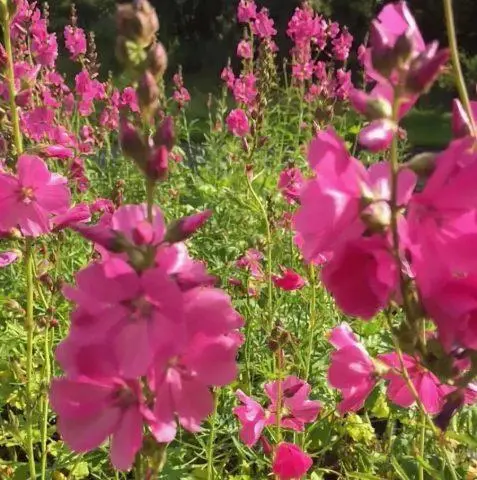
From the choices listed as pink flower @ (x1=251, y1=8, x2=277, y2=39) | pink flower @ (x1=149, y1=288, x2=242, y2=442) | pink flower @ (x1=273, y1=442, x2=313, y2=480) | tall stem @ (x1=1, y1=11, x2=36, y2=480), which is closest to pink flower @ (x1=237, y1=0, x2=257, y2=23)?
pink flower @ (x1=251, y1=8, x2=277, y2=39)

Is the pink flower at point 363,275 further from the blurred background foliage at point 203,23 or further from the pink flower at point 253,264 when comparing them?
the blurred background foliage at point 203,23

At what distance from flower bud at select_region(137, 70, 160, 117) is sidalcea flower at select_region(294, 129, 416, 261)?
245 millimetres

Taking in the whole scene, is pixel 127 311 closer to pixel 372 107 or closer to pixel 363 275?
pixel 363 275

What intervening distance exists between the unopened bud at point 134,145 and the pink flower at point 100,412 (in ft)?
0.94

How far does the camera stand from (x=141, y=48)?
1198mm

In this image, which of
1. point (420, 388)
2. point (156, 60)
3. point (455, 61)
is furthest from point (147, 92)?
point (420, 388)

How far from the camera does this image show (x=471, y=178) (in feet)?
3.45

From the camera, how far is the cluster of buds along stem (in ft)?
3.87

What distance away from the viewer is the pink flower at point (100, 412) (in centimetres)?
112

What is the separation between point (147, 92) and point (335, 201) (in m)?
0.31

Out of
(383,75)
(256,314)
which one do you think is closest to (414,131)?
(256,314)

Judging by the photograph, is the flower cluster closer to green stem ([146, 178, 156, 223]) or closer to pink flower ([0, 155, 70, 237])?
pink flower ([0, 155, 70, 237])

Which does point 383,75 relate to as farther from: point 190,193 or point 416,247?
point 190,193

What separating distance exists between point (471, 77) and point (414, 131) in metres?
1.83
